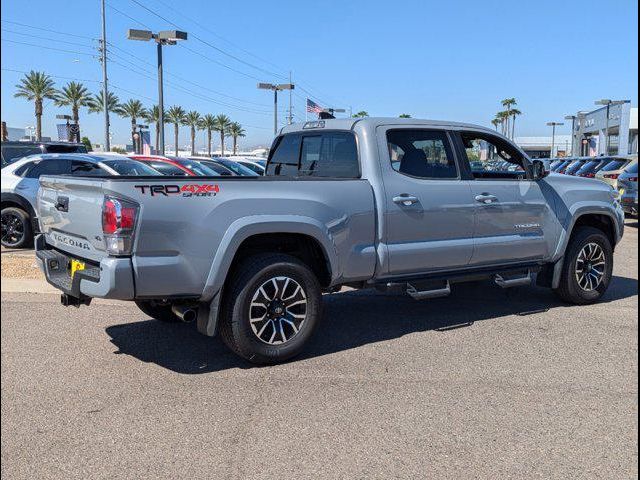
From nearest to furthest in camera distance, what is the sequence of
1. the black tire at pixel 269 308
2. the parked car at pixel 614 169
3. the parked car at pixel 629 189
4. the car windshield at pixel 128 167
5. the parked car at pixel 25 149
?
the black tire at pixel 269 308, the car windshield at pixel 128 167, the parked car at pixel 629 189, the parked car at pixel 25 149, the parked car at pixel 614 169

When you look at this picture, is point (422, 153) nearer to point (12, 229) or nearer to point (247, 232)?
point (247, 232)

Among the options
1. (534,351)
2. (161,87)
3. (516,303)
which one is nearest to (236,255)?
(534,351)

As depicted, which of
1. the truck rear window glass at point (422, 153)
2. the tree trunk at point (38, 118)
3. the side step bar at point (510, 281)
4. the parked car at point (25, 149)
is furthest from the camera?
the tree trunk at point (38, 118)

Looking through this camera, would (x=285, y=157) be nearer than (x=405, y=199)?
No

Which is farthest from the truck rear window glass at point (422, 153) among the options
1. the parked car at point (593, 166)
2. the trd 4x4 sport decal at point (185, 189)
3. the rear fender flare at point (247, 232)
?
the parked car at point (593, 166)

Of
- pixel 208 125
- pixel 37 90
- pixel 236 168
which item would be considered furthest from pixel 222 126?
pixel 236 168

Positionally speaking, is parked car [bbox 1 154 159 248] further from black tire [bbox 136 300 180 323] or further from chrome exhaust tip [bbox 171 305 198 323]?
chrome exhaust tip [bbox 171 305 198 323]

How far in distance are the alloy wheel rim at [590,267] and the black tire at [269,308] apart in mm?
3390

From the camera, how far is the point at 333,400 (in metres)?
4.12

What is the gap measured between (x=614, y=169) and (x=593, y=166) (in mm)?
1246

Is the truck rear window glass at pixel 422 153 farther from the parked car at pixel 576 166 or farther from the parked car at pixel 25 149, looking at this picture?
the parked car at pixel 576 166

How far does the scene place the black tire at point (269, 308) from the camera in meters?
4.62

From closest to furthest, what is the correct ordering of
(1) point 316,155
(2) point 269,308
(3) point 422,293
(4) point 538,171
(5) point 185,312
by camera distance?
(5) point 185,312, (2) point 269,308, (3) point 422,293, (1) point 316,155, (4) point 538,171

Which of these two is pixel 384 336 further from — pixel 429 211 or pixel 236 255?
pixel 236 255
